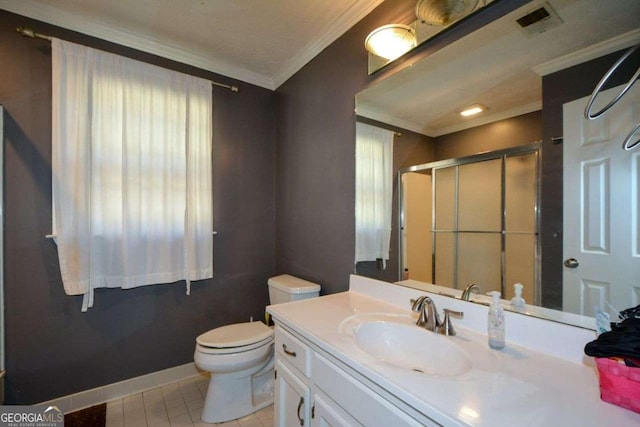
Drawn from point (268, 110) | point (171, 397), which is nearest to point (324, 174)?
point (268, 110)

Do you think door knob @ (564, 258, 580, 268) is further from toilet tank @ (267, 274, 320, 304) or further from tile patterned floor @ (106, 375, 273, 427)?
tile patterned floor @ (106, 375, 273, 427)

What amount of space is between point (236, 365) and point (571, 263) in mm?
1664

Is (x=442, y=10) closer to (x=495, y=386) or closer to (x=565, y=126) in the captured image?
(x=565, y=126)

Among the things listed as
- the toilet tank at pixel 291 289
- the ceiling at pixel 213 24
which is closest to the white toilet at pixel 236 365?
the toilet tank at pixel 291 289

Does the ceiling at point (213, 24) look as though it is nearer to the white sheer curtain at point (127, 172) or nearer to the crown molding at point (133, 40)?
the crown molding at point (133, 40)

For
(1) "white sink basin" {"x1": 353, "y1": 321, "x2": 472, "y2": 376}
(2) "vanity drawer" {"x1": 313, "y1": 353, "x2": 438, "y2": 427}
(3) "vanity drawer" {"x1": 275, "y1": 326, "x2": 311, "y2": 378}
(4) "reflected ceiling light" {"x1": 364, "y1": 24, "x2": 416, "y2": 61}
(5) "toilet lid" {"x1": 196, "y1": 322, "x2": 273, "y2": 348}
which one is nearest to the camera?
(2) "vanity drawer" {"x1": 313, "y1": 353, "x2": 438, "y2": 427}

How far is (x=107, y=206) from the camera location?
5.77 ft

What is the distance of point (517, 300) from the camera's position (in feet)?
3.21

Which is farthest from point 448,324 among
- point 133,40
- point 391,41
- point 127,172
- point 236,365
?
point 133,40

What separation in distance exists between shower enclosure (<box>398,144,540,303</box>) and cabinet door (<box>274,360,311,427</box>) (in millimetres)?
708

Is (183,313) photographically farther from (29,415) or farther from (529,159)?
(529,159)

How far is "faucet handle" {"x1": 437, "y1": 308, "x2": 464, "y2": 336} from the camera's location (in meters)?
1.02

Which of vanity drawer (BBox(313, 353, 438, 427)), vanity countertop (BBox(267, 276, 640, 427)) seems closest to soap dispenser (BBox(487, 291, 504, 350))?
vanity countertop (BBox(267, 276, 640, 427))

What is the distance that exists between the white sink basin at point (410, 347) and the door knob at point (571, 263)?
45 cm
